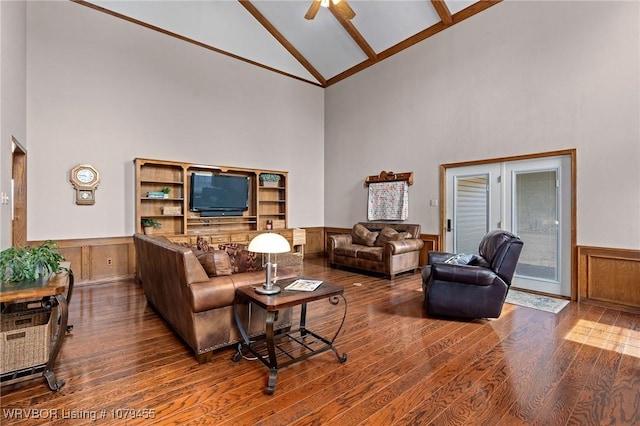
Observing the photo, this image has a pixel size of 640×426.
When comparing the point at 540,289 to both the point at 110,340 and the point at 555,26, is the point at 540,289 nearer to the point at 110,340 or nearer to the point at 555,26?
the point at 555,26

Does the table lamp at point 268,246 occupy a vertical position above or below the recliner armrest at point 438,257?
above

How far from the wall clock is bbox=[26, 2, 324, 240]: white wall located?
0.10m

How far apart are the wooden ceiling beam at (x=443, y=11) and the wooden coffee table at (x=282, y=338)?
210 inches

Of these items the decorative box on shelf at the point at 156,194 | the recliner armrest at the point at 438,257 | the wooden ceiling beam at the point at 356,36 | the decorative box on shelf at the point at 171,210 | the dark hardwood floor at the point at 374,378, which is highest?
the wooden ceiling beam at the point at 356,36

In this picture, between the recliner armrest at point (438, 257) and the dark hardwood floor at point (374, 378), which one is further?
the recliner armrest at point (438, 257)

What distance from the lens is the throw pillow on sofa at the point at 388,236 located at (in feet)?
19.3

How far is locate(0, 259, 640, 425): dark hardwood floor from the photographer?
187 cm

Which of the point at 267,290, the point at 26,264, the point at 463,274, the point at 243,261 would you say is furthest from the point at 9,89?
the point at 463,274

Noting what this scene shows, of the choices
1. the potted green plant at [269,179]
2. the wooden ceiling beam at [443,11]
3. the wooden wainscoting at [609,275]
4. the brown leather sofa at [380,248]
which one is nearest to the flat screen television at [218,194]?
the potted green plant at [269,179]

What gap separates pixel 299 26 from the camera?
6762 millimetres

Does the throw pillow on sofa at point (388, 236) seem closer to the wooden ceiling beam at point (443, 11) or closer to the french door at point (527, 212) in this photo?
the french door at point (527, 212)

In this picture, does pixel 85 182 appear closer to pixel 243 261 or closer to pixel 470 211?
pixel 243 261

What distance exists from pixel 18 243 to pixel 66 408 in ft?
12.2

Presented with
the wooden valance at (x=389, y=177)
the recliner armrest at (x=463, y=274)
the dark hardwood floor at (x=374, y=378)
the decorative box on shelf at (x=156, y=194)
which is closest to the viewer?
the dark hardwood floor at (x=374, y=378)
